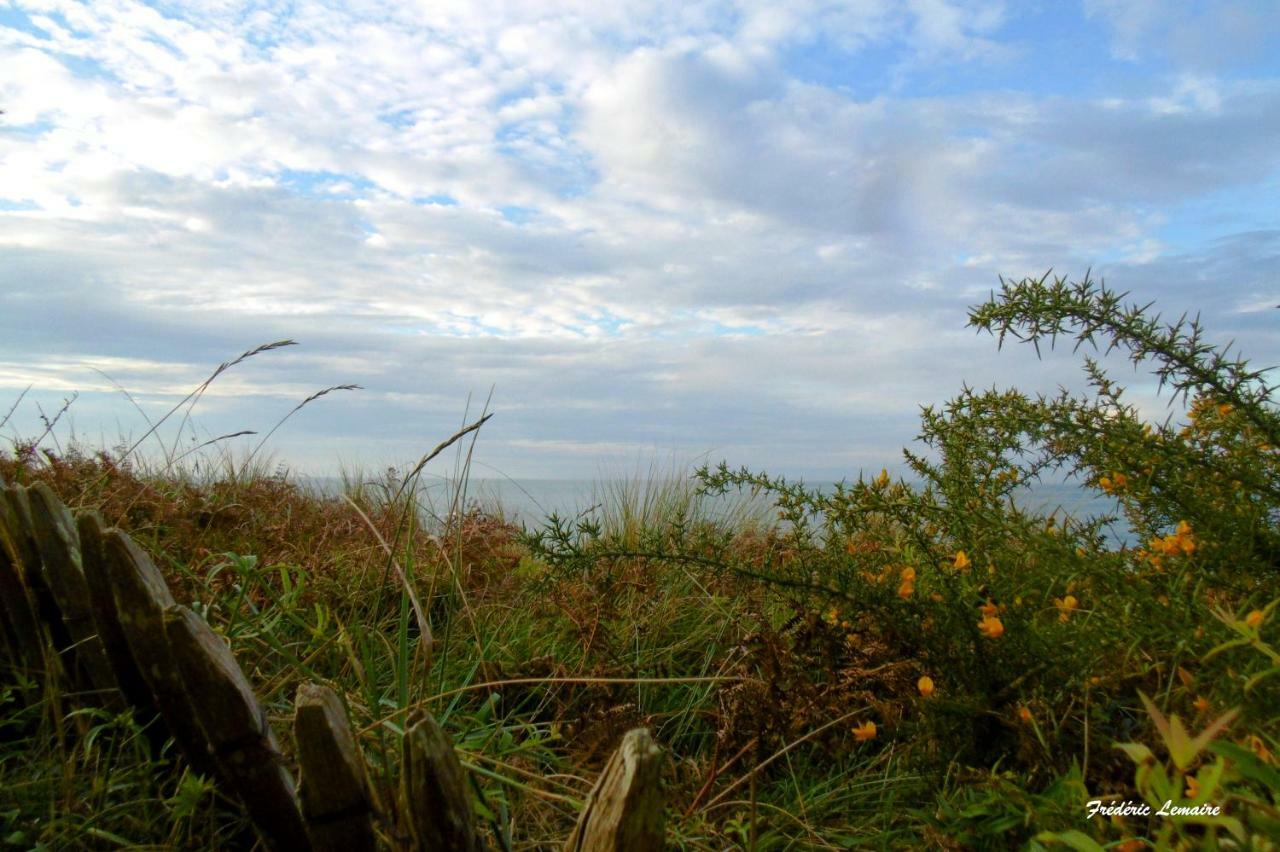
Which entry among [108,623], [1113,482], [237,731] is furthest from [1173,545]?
[108,623]

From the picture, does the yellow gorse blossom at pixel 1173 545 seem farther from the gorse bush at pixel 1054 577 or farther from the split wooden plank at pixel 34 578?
the split wooden plank at pixel 34 578

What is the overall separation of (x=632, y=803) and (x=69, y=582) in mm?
1604

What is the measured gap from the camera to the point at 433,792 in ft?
4.51

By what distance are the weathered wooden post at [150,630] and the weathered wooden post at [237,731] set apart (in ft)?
0.52

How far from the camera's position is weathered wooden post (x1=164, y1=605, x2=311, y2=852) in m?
1.58

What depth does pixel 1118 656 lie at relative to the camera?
A: 2180mm

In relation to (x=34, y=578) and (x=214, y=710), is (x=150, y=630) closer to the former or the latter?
(x=214, y=710)

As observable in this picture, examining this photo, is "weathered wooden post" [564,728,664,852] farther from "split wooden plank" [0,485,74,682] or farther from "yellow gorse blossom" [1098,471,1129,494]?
"yellow gorse blossom" [1098,471,1129,494]

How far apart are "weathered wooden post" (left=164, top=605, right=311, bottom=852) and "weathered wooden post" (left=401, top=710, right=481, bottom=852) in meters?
0.37

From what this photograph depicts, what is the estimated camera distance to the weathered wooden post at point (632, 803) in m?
1.29

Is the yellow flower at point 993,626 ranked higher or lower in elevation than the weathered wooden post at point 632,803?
higher

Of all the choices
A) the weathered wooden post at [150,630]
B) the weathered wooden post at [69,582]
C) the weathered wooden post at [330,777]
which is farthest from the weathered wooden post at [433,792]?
the weathered wooden post at [69,582]

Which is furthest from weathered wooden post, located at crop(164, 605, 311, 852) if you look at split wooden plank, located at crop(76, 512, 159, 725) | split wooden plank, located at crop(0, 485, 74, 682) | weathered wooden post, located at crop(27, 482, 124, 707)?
split wooden plank, located at crop(0, 485, 74, 682)

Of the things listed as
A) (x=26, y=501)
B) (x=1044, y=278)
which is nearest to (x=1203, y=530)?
(x=1044, y=278)
